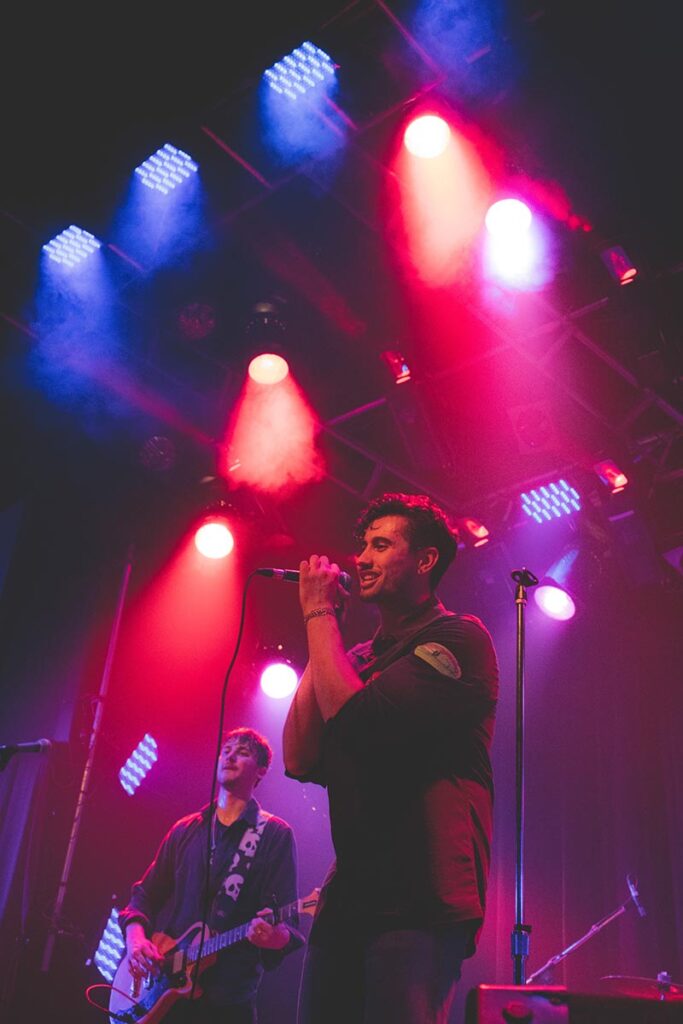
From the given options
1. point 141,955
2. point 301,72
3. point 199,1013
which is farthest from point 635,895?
point 301,72

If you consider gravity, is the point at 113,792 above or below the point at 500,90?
below

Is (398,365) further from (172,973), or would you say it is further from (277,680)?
(172,973)

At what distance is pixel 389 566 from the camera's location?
8.40ft

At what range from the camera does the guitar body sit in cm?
418

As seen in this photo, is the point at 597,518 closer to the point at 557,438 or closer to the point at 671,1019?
the point at 557,438

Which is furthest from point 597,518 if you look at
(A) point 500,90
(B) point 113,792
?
(B) point 113,792

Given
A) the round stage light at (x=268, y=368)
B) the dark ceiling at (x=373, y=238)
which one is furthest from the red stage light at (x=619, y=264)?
the round stage light at (x=268, y=368)

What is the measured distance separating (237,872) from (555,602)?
3.26 meters

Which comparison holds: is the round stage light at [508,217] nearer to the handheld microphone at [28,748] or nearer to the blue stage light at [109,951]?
the handheld microphone at [28,748]

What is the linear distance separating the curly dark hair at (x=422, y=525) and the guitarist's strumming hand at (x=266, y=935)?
2433 millimetres

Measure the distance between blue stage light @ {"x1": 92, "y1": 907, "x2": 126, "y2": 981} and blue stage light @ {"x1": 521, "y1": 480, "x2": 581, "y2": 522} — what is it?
3.95 meters

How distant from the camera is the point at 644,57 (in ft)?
14.4

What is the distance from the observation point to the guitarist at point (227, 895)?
4.23 meters

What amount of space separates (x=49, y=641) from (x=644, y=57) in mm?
5307
